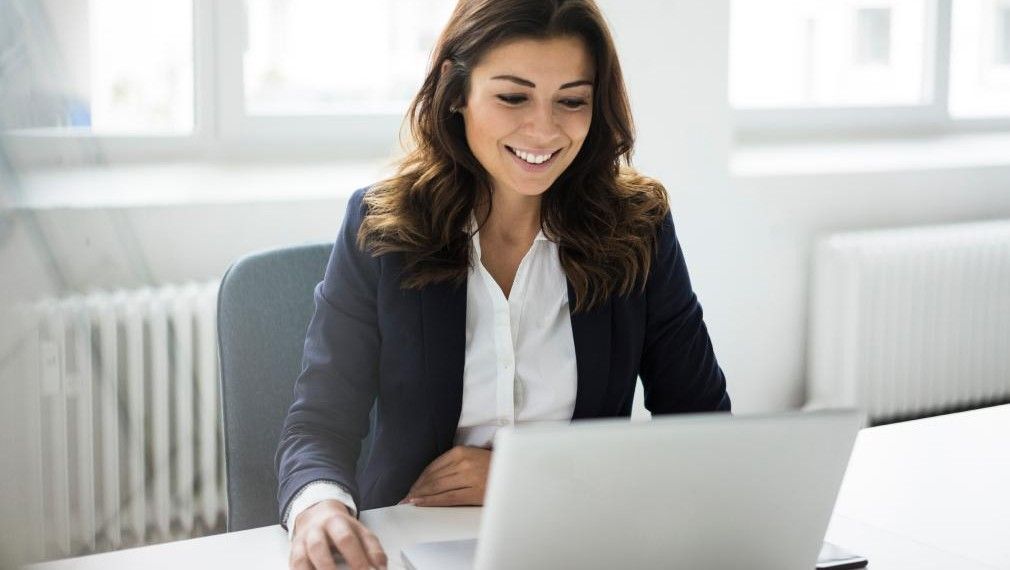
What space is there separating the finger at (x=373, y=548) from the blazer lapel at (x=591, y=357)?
45 cm

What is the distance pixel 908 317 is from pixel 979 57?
1157 millimetres

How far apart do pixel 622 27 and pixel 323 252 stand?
1.42 metres

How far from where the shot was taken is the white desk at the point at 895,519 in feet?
3.56

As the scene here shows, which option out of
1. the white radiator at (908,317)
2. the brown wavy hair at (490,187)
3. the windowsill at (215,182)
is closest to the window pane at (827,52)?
the white radiator at (908,317)

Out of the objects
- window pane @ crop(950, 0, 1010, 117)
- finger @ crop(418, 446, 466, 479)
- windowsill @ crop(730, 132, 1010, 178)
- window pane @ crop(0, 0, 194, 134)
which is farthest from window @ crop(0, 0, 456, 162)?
window pane @ crop(950, 0, 1010, 117)

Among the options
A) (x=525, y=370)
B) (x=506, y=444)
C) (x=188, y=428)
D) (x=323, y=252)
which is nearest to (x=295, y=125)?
(x=188, y=428)

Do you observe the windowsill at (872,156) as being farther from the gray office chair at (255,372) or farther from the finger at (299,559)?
the finger at (299,559)

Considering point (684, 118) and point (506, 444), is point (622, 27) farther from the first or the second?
point (506, 444)

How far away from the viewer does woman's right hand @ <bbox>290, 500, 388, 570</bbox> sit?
1035 mm

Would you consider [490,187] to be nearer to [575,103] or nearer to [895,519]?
[575,103]

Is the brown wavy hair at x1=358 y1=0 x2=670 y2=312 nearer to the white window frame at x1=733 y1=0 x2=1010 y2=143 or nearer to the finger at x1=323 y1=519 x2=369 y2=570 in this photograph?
the finger at x1=323 y1=519 x2=369 y2=570

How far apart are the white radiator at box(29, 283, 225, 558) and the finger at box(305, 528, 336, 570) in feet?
4.18

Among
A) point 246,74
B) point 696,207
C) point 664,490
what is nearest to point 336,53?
point 246,74

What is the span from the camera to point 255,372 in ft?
4.76
